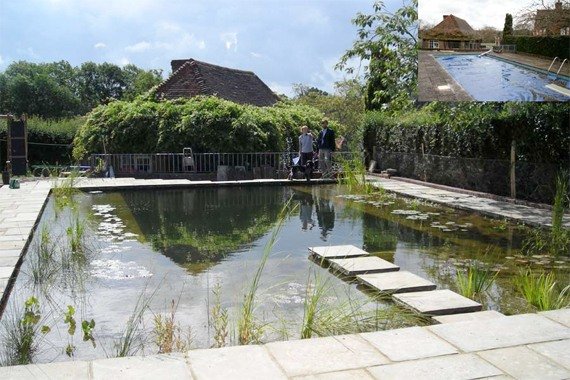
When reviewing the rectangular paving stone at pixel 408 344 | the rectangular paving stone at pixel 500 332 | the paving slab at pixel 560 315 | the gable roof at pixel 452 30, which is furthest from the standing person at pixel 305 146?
the rectangular paving stone at pixel 408 344

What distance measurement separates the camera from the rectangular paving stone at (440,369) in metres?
2.95

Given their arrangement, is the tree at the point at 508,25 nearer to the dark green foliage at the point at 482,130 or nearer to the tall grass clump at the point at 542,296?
the dark green foliage at the point at 482,130

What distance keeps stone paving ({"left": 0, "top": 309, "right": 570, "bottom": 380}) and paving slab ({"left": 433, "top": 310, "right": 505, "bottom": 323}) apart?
311 mm

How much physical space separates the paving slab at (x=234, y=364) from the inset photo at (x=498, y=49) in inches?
317

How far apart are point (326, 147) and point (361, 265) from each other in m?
9.54

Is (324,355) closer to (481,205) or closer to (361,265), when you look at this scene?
(361,265)

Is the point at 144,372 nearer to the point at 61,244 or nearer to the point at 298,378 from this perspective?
the point at 298,378

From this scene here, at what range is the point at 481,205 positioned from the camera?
9.92 metres

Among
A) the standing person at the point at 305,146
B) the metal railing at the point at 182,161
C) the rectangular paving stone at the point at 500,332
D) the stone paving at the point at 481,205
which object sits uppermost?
the standing person at the point at 305,146

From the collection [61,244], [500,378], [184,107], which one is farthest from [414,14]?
[500,378]

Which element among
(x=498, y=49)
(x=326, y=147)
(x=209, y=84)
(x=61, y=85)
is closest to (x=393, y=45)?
(x=326, y=147)

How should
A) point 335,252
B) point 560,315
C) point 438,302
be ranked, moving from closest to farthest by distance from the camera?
1. point 560,315
2. point 438,302
3. point 335,252

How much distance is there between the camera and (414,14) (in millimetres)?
14703

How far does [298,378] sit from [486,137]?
9.27 meters
